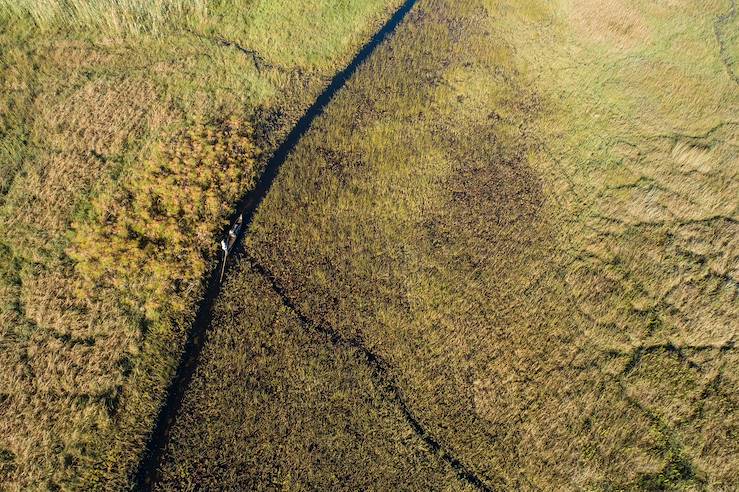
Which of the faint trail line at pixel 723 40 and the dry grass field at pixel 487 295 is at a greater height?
the faint trail line at pixel 723 40

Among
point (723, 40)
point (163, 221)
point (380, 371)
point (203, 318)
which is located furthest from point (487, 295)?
point (723, 40)

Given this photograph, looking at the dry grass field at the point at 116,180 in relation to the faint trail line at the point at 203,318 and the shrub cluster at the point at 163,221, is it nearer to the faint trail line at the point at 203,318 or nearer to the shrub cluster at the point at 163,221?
the shrub cluster at the point at 163,221

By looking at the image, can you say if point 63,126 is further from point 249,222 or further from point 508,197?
point 508,197

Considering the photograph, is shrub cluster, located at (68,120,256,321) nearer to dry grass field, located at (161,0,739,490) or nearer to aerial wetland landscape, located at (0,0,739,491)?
aerial wetland landscape, located at (0,0,739,491)

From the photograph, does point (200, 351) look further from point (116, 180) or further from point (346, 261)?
point (116, 180)

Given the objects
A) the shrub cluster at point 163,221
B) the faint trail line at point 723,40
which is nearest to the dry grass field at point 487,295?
the shrub cluster at point 163,221

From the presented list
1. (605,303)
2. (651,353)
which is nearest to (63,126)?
(605,303)
